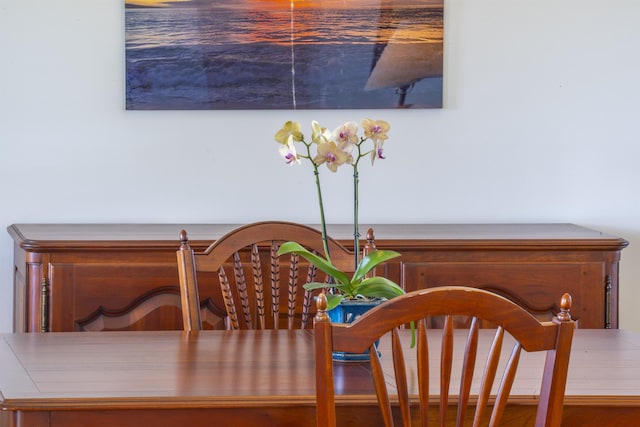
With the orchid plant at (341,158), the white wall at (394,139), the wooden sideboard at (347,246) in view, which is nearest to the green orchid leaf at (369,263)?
the orchid plant at (341,158)

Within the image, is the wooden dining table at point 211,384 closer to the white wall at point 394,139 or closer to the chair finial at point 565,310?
the chair finial at point 565,310

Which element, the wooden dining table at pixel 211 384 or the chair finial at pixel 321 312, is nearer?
the chair finial at pixel 321 312

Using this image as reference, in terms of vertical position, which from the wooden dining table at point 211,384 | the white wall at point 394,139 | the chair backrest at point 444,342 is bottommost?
the wooden dining table at point 211,384

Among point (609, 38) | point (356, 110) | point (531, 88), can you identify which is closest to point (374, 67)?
point (356, 110)

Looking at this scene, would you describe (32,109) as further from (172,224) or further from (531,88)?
(531,88)

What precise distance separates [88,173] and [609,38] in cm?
176

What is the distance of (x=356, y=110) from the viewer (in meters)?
3.11

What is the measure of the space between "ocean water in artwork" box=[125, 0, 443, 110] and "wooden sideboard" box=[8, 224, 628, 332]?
0.49 m

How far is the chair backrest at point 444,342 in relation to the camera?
51.5 inches

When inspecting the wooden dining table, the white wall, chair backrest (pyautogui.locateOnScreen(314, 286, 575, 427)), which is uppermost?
the white wall

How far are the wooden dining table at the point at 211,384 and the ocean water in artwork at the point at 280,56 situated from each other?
1293mm

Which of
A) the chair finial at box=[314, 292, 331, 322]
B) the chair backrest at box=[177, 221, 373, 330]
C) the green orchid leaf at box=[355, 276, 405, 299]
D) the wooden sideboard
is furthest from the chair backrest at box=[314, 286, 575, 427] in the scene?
the wooden sideboard

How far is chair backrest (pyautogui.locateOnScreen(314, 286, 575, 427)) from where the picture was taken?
131 centimetres

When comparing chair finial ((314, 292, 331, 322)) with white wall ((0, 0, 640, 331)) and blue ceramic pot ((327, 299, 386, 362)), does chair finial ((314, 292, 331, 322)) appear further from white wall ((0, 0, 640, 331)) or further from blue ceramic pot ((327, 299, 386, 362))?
white wall ((0, 0, 640, 331))
